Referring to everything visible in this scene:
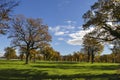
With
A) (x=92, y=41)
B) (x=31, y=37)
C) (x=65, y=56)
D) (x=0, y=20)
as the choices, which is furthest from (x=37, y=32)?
(x=65, y=56)

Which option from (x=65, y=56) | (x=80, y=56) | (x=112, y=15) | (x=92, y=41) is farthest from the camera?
(x=65, y=56)

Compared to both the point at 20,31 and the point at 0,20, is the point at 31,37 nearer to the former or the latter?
the point at 20,31

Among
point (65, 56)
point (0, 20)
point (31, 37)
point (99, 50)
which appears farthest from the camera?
point (65, 56)

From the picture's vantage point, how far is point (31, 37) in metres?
78.3

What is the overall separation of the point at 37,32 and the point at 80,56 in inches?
3277

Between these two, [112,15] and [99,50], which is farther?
[99,50]

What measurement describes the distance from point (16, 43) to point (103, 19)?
40773 mm

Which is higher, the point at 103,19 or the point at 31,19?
the point at 31,19

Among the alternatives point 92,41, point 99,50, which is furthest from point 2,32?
point 99,50

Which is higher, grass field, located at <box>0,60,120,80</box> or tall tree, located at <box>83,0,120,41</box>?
tall tree, located at <box>83,0,120,41</box>

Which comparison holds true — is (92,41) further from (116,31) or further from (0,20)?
(0,20)

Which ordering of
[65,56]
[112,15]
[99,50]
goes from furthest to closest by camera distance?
[65,56] → [99,50] → [112,15]

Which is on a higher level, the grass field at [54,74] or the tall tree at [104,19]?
the tall tree at [104,19]

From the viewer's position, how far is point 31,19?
81.2 meters
